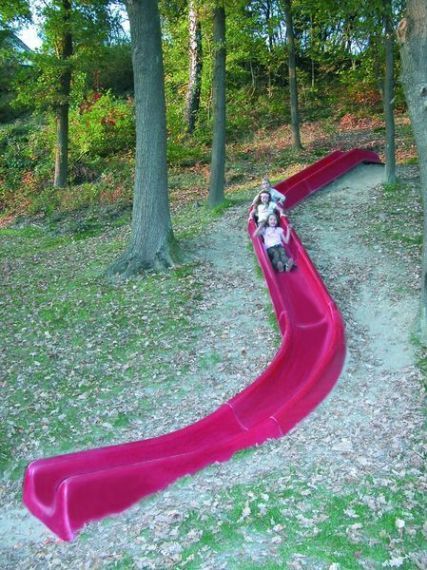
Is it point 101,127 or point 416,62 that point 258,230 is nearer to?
point 416,62

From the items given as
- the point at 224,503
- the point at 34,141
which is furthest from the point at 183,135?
the point at 224,503

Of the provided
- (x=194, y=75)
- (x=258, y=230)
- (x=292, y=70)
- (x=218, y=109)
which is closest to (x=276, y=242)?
(x=258, y=230)

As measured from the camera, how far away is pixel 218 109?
14805mm

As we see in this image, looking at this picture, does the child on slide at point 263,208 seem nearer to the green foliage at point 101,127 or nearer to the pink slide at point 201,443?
the pink slide at point 201,443

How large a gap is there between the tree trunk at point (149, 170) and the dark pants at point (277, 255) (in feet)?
6.45

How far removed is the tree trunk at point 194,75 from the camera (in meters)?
23.8

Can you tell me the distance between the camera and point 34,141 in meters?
23.4

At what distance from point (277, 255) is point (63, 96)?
1024 cm

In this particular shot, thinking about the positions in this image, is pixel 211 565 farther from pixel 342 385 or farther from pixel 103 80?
pixel 103 80

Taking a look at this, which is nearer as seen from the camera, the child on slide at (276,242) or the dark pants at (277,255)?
the child on slide at (276,242)

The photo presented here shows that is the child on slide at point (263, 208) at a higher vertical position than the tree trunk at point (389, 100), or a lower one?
lower

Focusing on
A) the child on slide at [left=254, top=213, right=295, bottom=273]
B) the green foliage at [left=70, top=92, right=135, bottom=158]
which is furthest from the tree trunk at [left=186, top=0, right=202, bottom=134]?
the child on slide at [left=254, top=213, right=295, bottom=273]

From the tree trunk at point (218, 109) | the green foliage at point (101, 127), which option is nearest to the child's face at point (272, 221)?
the tree trunk at point (218, 109)

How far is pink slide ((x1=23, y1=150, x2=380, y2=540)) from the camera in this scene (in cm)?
591
